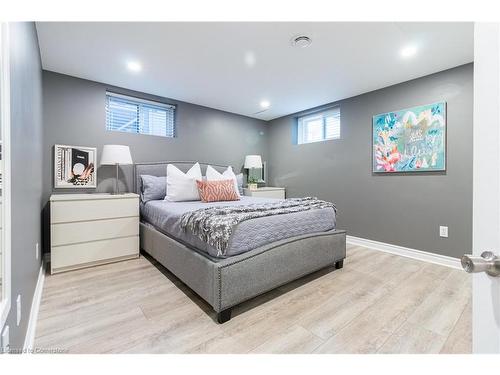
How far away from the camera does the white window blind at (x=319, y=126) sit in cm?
383

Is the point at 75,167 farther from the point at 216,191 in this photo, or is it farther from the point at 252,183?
the point at 252,183

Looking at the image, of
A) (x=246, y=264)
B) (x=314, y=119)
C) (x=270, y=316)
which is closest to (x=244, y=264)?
(x=246, y=264)

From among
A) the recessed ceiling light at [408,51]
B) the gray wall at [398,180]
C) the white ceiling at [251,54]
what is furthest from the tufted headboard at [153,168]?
the recessed ceiling light at [408,51]

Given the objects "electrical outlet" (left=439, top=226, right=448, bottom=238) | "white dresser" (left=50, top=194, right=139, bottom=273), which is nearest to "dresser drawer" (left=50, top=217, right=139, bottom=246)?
"white dresser" (left=50, top=194, right=139, bottom=273)

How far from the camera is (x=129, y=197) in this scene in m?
2.71

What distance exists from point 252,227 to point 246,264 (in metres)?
0.27

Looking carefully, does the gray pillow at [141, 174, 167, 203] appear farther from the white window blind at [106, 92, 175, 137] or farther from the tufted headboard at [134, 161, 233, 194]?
the white window blind at [106, 92, 175, 137]

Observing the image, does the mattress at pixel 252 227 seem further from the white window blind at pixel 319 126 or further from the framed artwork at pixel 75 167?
the white window blind at pixel 319 126

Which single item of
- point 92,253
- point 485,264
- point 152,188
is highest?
point 152,188

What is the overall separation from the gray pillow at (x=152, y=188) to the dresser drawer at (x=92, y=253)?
21.4 inches

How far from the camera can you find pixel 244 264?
1.67m

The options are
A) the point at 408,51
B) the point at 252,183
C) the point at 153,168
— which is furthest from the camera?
the point at 252,183

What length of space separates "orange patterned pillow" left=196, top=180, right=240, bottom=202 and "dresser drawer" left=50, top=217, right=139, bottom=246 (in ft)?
2.76

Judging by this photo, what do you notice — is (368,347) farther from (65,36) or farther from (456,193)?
(65,36)
